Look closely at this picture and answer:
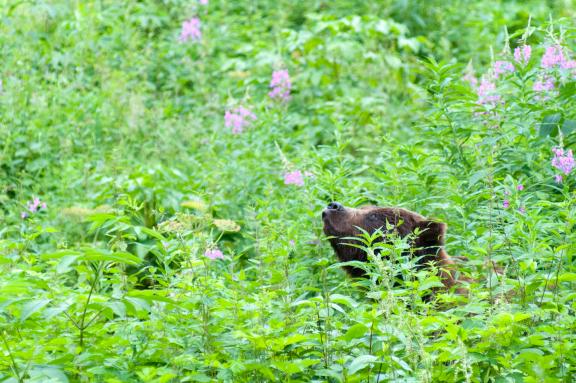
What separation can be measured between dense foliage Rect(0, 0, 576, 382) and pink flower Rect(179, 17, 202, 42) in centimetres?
2

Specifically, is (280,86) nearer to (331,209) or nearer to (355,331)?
(331,209)

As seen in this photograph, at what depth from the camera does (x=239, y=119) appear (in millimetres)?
7965

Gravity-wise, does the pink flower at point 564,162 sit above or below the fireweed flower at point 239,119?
above

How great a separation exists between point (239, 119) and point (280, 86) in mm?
861

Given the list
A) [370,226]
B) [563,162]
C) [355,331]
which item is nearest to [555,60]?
[563,162]

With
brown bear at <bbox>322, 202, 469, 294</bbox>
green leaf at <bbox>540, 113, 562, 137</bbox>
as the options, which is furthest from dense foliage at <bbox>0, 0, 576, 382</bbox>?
brown bear at <bbox>322, 202, 469, 294</bbox>

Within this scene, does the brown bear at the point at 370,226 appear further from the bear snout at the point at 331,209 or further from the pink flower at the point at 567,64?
the pink flower at the point at 567,64

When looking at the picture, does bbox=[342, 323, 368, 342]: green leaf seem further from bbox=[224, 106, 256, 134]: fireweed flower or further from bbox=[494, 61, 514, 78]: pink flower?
bbox=[224, 106, 256, 134]: fireweed flower

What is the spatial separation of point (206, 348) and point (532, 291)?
4.58 feet

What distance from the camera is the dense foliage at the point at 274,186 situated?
137 inches

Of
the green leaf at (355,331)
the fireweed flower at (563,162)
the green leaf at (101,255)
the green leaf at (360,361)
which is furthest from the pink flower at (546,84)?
the green leaf at (101,255)

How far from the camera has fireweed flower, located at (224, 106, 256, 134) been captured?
314 inches

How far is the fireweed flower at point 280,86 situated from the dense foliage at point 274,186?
21mm

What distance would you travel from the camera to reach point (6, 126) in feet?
Result: 27.1
